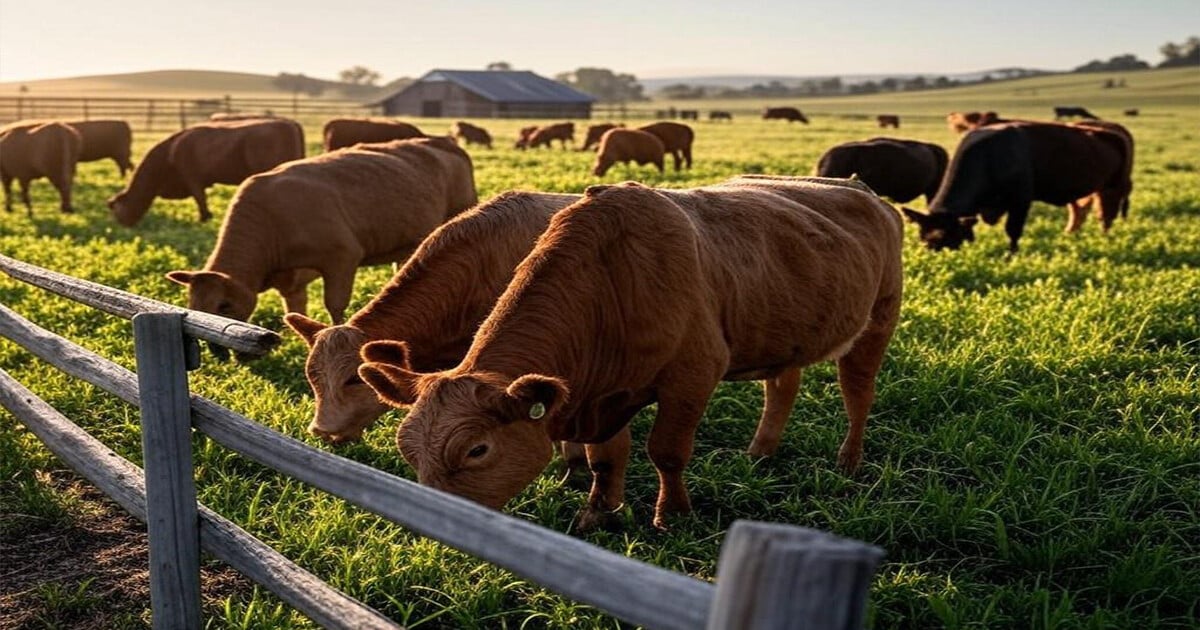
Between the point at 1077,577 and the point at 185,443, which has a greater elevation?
the point at 185,443

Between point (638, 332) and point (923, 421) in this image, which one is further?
point (923, 421)

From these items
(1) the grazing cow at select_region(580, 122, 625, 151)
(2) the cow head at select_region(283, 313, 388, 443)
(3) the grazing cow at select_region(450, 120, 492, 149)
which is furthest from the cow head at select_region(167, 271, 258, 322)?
(3) the grazing cow at select_region(450, 120, 492, 149)

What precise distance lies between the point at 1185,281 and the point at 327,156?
8.17 m

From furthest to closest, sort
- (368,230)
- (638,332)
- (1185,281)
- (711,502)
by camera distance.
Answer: (1185,281) < (368,230) < (711,502) < (638,332)

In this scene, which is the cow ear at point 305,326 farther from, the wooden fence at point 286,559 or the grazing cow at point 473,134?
the grazing cow at point 473,134

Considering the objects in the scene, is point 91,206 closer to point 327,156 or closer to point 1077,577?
point 327,156

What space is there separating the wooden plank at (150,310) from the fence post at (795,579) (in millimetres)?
1954

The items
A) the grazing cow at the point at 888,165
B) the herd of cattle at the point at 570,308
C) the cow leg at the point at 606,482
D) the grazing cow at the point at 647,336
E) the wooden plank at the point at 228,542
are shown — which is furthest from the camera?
the grazing cow at the point at 888,165

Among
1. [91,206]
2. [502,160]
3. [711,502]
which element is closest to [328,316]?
[711,502]

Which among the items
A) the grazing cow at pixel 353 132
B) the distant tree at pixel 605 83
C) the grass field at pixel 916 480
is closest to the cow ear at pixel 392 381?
the grass field at pixel 916 480

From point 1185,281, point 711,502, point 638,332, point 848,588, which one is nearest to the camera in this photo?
point 848,588

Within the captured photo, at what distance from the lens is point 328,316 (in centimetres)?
840

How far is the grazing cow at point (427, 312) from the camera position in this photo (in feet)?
15.9

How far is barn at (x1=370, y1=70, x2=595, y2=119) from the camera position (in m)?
70.7
